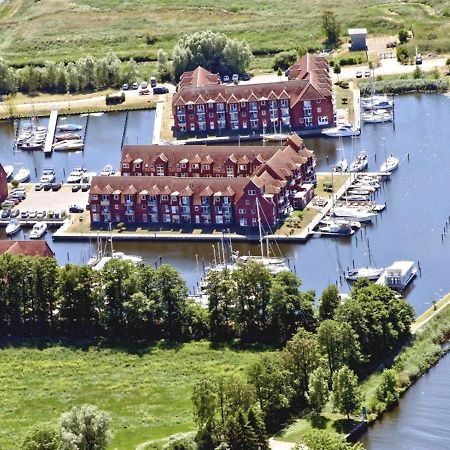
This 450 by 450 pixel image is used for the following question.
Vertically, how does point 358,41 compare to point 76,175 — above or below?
above

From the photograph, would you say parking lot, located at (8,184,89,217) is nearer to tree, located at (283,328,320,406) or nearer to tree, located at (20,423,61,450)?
tree, located at (283,328,320,406)

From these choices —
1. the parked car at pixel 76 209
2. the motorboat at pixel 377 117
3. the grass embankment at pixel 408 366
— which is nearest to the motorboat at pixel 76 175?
the parked car at pixel 76 209

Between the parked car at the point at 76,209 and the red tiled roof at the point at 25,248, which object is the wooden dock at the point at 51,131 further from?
the red tiled roof at the point at 25,248

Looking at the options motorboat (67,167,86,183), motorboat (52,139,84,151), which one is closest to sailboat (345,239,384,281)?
motorboat (67,167,86,183)

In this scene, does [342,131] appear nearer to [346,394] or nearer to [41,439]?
[346,394]

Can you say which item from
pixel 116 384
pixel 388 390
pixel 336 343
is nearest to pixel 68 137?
pixel 116 384

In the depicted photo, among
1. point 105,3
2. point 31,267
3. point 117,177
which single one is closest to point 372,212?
point 117,177
